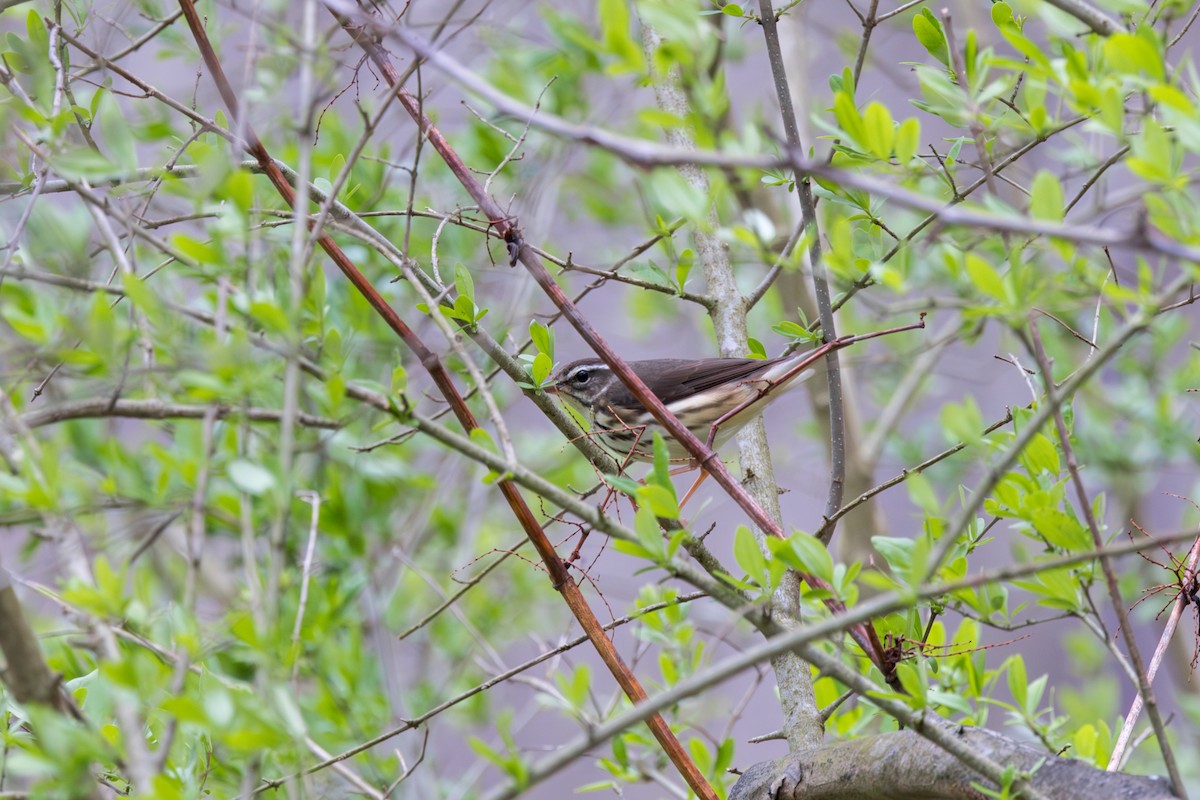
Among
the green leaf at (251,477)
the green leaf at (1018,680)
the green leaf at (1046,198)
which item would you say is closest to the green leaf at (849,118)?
the green leaf at (1046,198)

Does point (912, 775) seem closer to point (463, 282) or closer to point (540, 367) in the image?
point (540, 367)

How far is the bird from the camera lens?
3340 mm

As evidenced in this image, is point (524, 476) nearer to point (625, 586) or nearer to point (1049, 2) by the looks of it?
point (1049, 2)

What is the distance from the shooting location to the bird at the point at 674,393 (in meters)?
3.34

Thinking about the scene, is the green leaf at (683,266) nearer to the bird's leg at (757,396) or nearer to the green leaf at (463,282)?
the bird's leg at (757,396)

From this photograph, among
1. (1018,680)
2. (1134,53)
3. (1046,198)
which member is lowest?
(1018,680)

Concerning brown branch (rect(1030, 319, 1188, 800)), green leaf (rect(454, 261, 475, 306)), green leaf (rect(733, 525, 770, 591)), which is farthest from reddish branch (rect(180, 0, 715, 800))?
brown branch (rect(1030, 319, 1188, 800))

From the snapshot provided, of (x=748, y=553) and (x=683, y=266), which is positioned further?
(x=683, y=266)

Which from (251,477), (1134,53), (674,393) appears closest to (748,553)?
(251,477)

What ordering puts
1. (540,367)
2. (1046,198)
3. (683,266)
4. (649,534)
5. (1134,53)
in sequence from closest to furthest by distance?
(1134,53) → (1046,198) → (649,534) → (540,367) → (683,266)

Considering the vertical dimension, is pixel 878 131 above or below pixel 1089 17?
below

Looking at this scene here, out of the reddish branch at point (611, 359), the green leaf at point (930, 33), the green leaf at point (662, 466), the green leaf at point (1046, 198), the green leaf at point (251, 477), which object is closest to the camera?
the green leaf at point (251, 477)

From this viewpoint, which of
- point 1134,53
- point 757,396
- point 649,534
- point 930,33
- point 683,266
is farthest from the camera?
point 683,266

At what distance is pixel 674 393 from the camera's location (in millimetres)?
4094
